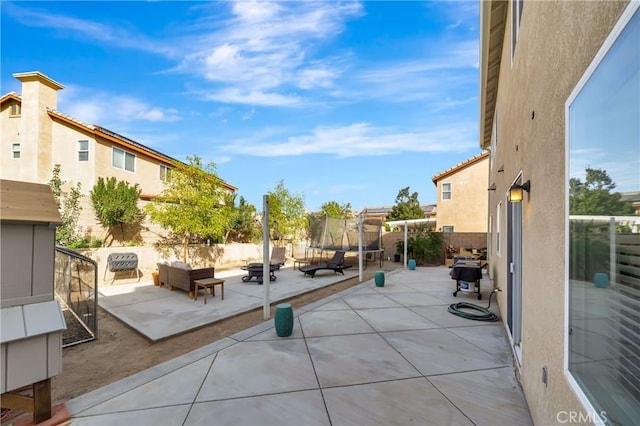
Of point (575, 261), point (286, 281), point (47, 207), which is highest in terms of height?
point (47, 207)

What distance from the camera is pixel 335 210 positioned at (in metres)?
26.5

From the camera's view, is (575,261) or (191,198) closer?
(575,261)

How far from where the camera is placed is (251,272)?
9.49 meters

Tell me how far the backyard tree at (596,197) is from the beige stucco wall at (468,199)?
1659 centimetres

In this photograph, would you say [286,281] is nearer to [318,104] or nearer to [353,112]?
[318,104]

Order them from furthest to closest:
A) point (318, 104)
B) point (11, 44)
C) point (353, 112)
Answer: point (353, 112), point (318, 104), point (11, 44)

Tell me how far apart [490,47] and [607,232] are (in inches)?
292

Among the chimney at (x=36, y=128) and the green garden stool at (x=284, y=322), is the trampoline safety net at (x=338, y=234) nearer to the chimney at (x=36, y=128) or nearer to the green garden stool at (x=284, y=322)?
the green garden stool at (x=284, y=322)

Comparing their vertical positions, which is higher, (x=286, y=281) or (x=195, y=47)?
(x=195, y=47)

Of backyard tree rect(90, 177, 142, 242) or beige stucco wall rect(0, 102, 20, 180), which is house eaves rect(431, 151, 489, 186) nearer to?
backyard tree rect(90, 177, 142, 242)

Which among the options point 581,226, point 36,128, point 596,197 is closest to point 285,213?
point 36,128

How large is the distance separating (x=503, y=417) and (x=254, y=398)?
93.4 inches

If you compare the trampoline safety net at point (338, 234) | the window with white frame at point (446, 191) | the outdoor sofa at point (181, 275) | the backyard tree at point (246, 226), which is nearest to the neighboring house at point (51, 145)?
the backyard tree at point (246, 226)

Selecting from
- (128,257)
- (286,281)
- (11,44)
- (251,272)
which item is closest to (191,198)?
(128,257)
